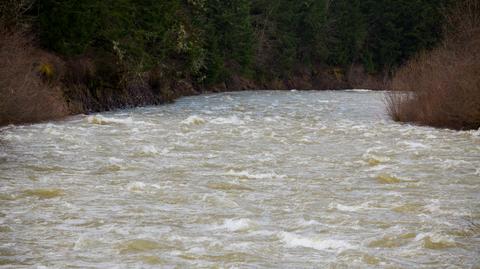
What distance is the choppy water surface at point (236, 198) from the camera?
28.7ft

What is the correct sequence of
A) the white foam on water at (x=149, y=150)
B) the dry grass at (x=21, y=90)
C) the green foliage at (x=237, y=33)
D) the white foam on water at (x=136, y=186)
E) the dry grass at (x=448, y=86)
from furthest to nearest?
the green foliage at (x=237, y=33) → the dry grass at (x=448, y=86) → the dry grass at (x=21, y=90) → the white foam on water at (x=149, y=150) → the white foam on water at (x=136, y=186)

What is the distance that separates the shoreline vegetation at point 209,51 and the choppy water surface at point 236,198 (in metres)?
2.37

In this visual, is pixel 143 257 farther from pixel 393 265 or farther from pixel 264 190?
pixel 264 190

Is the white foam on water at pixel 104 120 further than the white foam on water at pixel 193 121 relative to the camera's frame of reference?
No

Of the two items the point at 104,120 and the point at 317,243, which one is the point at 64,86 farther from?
the point at 317,243

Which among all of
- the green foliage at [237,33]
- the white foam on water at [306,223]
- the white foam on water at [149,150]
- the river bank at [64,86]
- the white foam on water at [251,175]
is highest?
the green foliage at [237,33]

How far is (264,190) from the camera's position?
41.3 ft

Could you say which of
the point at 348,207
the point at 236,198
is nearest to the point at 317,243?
the point at 348,207

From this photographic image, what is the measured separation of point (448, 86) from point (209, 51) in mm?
24139

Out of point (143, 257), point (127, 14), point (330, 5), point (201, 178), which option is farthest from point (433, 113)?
point (330, 5)

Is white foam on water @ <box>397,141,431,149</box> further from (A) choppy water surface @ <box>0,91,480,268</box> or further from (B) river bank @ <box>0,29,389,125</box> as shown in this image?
(B) river bank @ <box>0,29,389,125</box>

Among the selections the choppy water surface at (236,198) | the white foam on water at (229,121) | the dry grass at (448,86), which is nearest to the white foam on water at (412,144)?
the choppy water surface at (236,198)

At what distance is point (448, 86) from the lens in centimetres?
2175

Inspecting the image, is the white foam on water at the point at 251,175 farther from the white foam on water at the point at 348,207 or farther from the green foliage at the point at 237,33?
the green foliage at the point at 237,33
